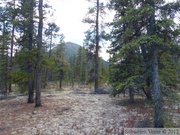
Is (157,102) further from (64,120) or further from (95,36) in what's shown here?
(95,36)

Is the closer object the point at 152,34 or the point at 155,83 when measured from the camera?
the point at 155,83

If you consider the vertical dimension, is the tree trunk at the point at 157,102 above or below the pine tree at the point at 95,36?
below

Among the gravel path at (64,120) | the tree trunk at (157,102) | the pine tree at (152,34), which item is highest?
the pine tree at (152,34)

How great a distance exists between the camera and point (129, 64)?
37.8 ft

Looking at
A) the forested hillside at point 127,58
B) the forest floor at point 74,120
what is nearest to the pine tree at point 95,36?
the forested hillside at point 127,58

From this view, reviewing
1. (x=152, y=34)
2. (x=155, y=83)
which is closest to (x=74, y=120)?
(x=155, y=83)

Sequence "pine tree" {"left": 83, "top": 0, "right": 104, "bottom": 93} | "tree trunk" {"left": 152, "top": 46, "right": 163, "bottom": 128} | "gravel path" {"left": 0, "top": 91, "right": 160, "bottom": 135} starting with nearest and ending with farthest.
→ "tree trunk" {"left": 152, "top": 46, "right": 163, "bottom": 128}
"gravel path" {"left": 0, "top": 91, "right": 160, "bottom": 135}
"pine tree" {"left": 83, "top": 0, "right": 104, "bottom": 93}

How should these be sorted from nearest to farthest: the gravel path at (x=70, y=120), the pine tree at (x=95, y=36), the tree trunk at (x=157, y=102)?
1. the tree trunk at (x=157, y=102)
2. the gravel path at (x=70, y=120)
3. the pine tree at (x=95, y=36)

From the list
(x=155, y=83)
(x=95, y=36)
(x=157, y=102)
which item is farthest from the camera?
(x=95, y=36)

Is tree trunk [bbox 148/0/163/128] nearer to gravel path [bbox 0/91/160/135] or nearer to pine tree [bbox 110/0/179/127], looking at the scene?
pine tree [bbox 110/0/179/127]

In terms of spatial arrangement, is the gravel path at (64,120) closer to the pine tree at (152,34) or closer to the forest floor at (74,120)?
the forest floor at (74,120)

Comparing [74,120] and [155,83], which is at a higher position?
[155,83]

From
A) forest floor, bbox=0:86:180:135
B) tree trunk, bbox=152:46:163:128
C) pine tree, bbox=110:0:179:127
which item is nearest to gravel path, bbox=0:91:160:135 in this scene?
forest floor, bbox=0:86:180:135

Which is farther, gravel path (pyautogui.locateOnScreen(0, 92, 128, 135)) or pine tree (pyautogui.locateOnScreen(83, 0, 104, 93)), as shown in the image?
pine tree (pyautogui.locateOnScreen(83, 0, 104, 93))
